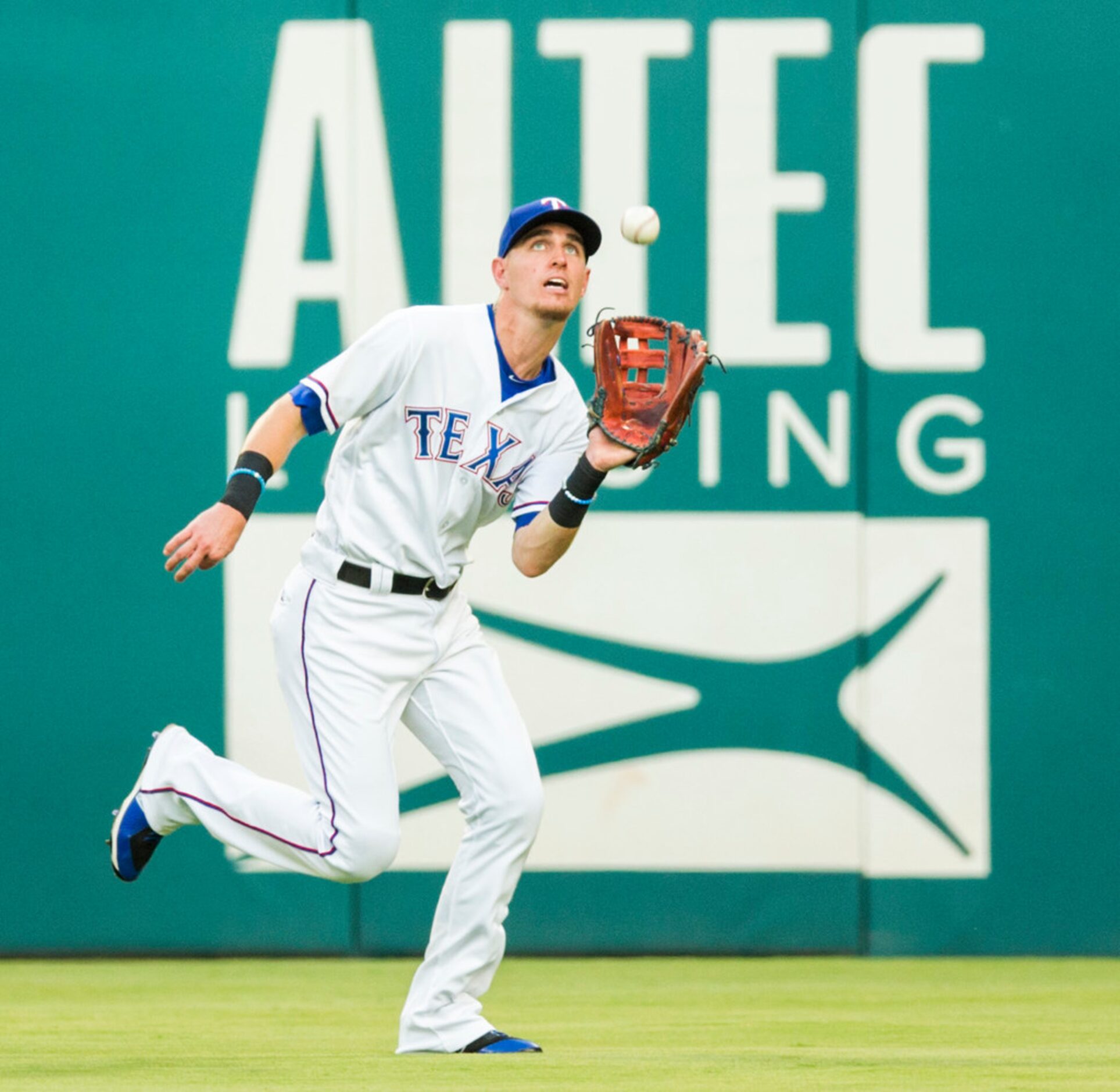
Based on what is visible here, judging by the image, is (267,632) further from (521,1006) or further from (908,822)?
(908,822)

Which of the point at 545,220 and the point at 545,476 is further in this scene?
the point at 545,476

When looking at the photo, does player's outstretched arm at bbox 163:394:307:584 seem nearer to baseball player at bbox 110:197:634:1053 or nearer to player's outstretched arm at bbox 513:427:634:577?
baseball player at bbox 110:197:634:1053

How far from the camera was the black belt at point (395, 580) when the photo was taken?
4.06 metres

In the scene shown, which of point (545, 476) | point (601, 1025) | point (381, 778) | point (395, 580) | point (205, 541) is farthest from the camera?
point (601, 1025)

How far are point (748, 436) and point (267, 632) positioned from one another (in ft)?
5.26

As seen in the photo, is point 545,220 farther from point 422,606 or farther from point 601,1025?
point 601,1025

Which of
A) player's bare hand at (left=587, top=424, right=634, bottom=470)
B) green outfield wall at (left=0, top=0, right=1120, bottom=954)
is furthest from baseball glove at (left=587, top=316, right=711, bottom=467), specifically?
green outfield wall at (left=0, top=0, right=1120, bottom=954)

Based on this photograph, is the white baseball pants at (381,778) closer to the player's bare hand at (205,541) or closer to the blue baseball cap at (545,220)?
the player's bare hand at (205,541)

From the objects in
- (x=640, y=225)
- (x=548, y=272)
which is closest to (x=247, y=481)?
(x=548, y=272)

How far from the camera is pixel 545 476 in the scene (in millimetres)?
4172

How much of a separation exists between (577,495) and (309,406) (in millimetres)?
613

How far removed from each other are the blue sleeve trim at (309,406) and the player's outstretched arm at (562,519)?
499 mm

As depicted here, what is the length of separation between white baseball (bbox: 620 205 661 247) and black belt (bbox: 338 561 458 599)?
97 cm

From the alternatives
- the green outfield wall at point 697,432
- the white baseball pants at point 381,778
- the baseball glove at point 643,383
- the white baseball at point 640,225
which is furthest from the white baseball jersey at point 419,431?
the green outfield wall at point 697,432
